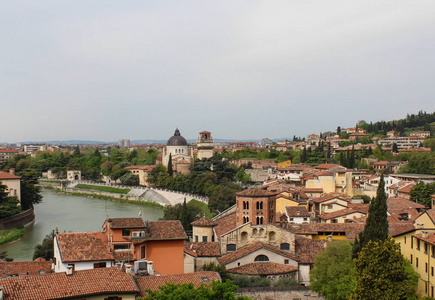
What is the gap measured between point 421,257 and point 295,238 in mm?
5738

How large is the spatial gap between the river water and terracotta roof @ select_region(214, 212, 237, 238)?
191 inches

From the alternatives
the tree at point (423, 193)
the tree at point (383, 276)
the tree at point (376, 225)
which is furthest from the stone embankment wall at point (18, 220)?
the tree at point (423, 193)

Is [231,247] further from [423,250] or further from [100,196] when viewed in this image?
[100,196]

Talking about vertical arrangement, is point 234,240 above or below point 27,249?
above

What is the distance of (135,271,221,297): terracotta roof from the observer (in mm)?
10680

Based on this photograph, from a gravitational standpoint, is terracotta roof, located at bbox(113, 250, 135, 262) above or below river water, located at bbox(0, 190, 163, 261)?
above

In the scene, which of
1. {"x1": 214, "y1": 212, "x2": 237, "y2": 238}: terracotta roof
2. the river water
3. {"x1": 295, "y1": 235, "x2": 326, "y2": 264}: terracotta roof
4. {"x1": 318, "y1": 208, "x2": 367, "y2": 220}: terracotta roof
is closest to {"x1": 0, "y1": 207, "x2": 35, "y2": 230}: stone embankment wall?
the river water

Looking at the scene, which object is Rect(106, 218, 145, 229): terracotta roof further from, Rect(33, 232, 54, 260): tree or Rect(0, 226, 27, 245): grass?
Rect(0, 226, 27, 245): grass

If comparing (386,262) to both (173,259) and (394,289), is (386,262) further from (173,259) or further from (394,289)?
(173,259)

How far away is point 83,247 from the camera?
13422mm

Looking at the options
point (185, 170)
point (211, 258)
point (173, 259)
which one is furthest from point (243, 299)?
point (185, 170)

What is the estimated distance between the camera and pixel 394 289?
39.0 ft

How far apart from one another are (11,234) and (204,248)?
1429 centimetres

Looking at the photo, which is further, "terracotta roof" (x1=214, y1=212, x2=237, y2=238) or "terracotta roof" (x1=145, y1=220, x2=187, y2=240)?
"terracotta roof" (x1=214, y1=212, x2=237, y2=238)
